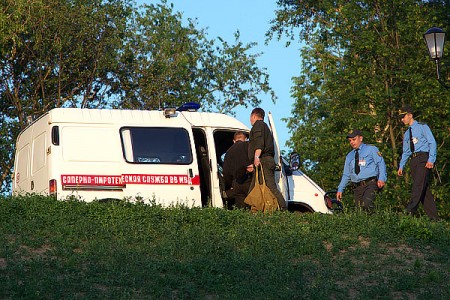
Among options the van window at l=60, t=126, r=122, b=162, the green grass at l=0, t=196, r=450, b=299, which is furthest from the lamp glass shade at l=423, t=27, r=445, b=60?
the van window at l=60, t=126, r=122, b=162

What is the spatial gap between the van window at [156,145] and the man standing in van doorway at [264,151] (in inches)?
48.9

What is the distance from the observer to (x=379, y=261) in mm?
12930

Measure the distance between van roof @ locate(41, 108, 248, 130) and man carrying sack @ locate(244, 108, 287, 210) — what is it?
4.41 ft

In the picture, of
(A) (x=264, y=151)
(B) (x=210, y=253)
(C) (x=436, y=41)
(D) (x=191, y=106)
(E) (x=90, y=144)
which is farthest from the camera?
(C) (x=436, y=41)

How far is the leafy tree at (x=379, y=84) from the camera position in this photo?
102 feet

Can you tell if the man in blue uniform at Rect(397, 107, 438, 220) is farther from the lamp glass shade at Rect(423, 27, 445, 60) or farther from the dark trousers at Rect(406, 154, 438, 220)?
the lamp glass shade at Rect(423, 27, 445, 60)

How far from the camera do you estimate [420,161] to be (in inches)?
641

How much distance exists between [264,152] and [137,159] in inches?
81.1

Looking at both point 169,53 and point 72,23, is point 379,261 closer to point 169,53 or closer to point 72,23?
point 72,23

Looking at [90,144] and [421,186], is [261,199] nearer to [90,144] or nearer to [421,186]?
[421,186]

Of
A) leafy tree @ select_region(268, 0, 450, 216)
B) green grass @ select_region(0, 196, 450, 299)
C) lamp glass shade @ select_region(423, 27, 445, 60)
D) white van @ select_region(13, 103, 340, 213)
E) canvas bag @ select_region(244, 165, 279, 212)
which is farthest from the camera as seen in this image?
leafy tree @ select_region(268, 0, 450, 216)

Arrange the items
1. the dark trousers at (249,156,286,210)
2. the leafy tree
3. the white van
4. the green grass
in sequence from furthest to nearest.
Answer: the leafy tree → the white van → the dark trousers at (249,156,286,210) → the green grass

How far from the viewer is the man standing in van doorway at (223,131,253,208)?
17188 mm

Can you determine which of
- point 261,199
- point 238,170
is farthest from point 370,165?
point 238,170
